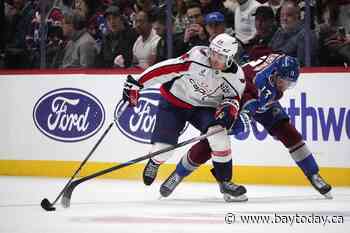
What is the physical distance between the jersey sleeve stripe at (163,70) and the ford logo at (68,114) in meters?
1.91

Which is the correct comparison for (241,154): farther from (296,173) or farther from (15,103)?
(15,103)

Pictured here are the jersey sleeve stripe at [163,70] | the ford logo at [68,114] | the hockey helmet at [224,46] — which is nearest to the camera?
the hockey helmet at [224,46]

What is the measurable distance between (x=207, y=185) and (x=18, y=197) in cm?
179

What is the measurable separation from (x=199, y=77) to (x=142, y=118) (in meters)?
1.74

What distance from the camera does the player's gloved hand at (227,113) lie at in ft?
22.7

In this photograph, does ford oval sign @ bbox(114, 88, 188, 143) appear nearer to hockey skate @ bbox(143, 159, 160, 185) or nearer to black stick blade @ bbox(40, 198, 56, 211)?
hockey skate @ bbox(143, 159, 160, 185)

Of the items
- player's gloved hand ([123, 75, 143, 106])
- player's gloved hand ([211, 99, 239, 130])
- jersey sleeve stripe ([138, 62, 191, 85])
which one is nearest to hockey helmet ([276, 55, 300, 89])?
player's gloved hand ([211, 99, 239, 130])

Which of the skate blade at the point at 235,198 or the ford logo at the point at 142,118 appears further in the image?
the ford logo at the point at 142,118

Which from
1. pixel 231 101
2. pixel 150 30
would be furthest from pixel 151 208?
pixel 150 30

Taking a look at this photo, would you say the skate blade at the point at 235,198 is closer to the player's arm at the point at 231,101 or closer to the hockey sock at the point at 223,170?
the hockey sock at the point at 223,170

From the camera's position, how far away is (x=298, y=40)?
8125 millimetres

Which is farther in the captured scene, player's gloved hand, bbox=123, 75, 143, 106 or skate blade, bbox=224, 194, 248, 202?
skate blade, bbox=224, 194, 248, 202

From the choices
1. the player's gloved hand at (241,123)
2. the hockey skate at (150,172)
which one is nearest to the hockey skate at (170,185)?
the hockey skate at (150,172)

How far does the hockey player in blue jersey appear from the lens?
720cm
